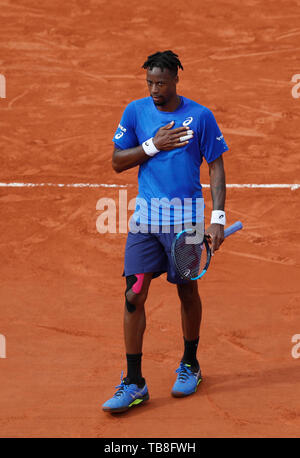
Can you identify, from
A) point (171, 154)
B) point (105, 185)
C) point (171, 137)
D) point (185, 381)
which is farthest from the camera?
point (105, 185)

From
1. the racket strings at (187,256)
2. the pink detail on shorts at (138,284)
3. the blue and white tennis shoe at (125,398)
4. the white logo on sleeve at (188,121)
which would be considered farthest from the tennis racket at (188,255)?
the blue and white tennis shoe at (125,398)

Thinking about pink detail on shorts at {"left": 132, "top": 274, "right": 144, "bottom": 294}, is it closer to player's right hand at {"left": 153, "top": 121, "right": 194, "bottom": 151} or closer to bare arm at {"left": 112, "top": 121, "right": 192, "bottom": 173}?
bare arm at {"left": 112, "top": 121, "right": 192, "bottom": 173}

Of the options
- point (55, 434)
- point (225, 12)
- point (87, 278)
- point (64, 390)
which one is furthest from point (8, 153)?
point (55, 434)

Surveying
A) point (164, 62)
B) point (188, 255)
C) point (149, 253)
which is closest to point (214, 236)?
point (188, 255)

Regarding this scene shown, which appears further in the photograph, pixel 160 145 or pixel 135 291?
pixel 135 291

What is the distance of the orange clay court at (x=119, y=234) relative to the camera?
5105 millimetres

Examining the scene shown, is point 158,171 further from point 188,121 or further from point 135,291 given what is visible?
point 135,291

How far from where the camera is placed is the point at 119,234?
918 centimetres

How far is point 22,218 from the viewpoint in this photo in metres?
9.44

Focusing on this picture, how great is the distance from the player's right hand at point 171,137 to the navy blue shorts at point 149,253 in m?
0.56

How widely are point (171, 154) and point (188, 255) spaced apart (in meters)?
0.68

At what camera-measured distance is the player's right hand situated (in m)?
4.86

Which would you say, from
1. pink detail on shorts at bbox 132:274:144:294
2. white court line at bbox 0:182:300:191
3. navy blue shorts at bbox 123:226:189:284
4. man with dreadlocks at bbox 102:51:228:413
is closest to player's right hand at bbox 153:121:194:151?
man with dreadlocks at bbox 102:51:228:413

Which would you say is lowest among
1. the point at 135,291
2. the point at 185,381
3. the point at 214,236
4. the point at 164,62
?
the point at 185,381
